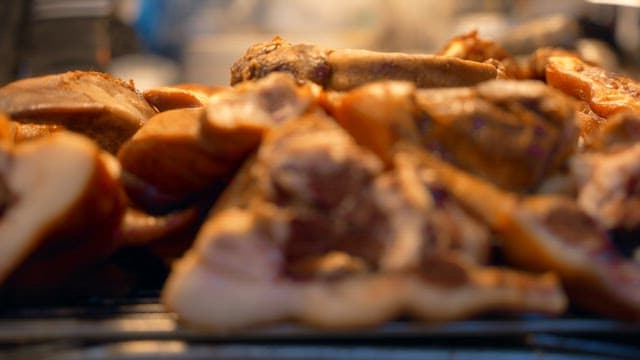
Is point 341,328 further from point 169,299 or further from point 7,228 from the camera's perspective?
point 7,228

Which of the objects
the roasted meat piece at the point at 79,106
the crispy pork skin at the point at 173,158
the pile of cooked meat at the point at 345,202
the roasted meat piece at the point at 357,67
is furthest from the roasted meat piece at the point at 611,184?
the roasted meat piece at the point at 79,106

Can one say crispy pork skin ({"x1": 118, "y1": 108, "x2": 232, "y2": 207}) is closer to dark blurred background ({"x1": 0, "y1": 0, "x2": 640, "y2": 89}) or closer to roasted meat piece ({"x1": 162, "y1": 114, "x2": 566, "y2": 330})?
roasted meat piece ({"x1": 162, "y1": 114, "x2": 566, "y2": 330})

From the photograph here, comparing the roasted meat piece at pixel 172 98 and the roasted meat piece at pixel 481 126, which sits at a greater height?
the roasted meat piece at pixel 481 126

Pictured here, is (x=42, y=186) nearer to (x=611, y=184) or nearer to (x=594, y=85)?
(x=611, y=184)

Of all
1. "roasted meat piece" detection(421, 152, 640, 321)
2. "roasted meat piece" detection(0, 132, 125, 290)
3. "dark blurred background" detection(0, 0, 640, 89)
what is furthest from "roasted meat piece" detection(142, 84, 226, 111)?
"dark blurred background" detection(0, 0, 640, 89)

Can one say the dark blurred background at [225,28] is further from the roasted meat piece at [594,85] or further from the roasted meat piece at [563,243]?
the roasted meat piece at [563,243]

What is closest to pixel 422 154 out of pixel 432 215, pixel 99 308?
pixel 432 215
